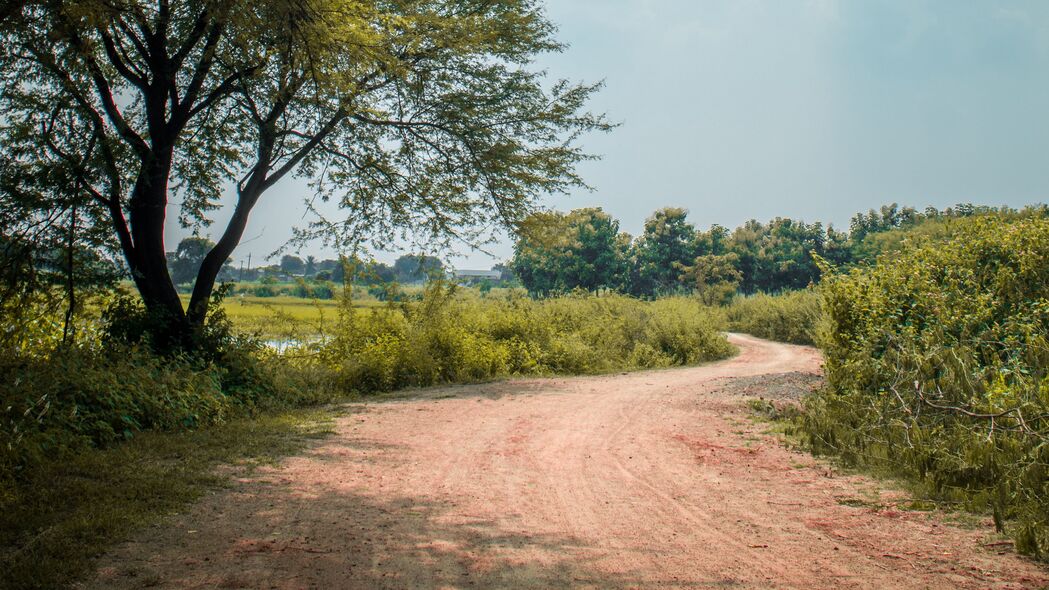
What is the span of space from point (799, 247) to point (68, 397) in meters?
66.2

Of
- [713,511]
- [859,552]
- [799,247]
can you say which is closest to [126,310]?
[713,511]

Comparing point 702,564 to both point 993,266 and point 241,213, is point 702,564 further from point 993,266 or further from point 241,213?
point 241,213

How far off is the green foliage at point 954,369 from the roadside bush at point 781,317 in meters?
23.0

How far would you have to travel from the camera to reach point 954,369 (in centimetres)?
766

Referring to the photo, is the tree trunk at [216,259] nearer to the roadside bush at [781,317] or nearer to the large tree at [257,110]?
the large tree at [257,110]

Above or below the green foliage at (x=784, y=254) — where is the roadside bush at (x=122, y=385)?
below

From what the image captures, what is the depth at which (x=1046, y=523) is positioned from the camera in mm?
5125

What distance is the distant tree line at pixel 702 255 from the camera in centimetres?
5700

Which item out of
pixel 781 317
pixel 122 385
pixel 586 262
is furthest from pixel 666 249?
pixel 122 385

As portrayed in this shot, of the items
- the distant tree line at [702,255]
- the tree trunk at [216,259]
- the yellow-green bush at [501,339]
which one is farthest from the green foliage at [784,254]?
the tree trunk at [216,259]

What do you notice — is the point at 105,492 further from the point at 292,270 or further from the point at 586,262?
the point at 586,262

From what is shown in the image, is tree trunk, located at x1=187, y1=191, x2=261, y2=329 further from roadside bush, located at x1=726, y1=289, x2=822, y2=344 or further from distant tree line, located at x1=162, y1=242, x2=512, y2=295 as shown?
roadside bush, located at x1=726, y1=289, x2=822, y2=344

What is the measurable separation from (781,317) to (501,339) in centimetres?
2230

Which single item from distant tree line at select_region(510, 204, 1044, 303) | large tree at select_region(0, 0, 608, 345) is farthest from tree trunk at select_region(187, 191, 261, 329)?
distant tree line at select_region(510, 204, 1044, 303)
